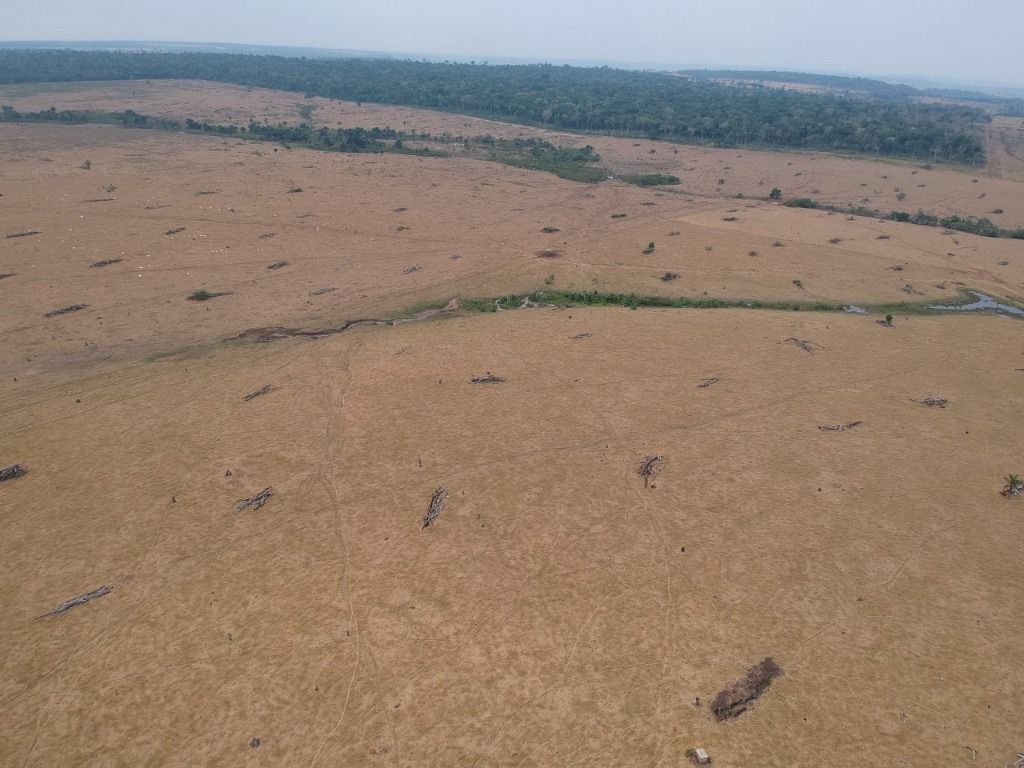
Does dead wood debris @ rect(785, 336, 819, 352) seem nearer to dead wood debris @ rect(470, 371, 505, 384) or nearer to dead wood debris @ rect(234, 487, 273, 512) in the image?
dead wood debris @ rect(470, 371, 505, 384)

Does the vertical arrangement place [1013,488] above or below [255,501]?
above

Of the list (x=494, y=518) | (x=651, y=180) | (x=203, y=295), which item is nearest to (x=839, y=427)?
(x=494, y=518)

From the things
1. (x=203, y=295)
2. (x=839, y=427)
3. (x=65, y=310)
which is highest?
(x=203, y=295)

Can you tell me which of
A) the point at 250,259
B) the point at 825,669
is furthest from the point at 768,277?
the point at 250,259

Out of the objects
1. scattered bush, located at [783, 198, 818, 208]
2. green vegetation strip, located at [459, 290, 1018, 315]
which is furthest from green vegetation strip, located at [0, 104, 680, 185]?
green vegetation strip, located at [459, 290, 1018, 315]

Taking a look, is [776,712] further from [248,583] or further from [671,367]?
[671,367]

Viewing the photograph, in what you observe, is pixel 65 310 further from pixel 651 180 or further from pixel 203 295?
pixel 651 180

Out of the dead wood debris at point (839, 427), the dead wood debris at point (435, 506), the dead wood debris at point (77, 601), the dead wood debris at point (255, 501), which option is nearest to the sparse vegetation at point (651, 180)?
the dead wood debris at point (839, 427)
